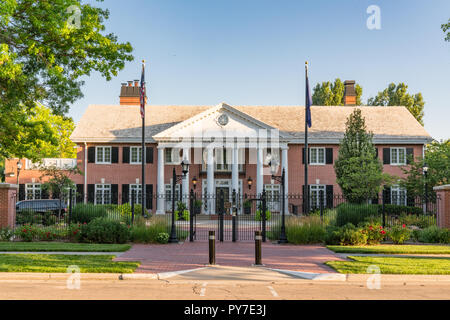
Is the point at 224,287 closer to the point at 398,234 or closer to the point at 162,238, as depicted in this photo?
the point at 162,238

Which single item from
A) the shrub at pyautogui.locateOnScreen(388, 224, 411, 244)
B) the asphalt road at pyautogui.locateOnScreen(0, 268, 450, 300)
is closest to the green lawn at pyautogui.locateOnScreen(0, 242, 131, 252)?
the asphalt road at pyautogui.locateOnScreen(0, 268, 450, 300)

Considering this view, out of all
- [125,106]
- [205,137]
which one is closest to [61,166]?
[125,106]

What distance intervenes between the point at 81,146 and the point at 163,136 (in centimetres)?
738

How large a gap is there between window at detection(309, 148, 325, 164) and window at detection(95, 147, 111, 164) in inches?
648

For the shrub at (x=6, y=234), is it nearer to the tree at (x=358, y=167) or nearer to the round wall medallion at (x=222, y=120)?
the tree at (x=358, y=167)

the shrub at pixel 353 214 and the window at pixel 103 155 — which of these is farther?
the window at pixel 103 155

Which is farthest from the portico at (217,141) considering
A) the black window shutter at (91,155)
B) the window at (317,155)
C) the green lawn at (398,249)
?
the green lawn at (398,249)

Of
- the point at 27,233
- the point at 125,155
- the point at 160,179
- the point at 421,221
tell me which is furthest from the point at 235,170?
the point at 27,233

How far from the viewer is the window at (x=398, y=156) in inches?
1492

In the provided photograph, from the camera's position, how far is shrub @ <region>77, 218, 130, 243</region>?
17125 millimetres

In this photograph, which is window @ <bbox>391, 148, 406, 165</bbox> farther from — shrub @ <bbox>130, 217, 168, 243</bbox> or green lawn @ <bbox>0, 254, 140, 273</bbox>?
green lawn @ <bbox>0, 254, 140, 273</bbox>

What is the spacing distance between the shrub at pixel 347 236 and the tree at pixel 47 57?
1067cm

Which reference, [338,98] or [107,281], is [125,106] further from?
[107,281]

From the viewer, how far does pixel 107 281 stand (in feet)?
33.3
